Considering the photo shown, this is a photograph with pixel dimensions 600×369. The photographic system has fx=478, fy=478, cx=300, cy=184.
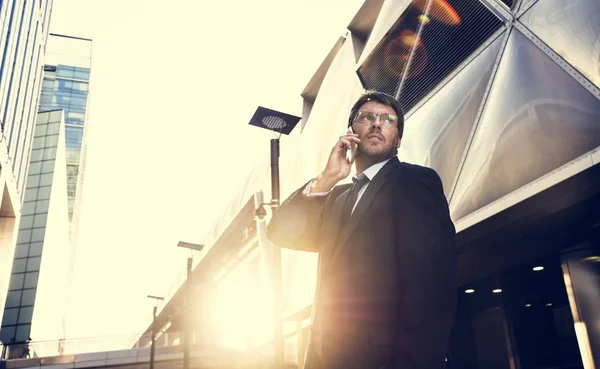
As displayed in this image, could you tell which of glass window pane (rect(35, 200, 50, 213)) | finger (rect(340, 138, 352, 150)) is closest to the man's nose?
finger (rect(340, 138, 352, 150))

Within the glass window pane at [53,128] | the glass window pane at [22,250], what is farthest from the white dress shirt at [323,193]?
the glass window pane at [53,128]

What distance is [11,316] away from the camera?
1623 inches

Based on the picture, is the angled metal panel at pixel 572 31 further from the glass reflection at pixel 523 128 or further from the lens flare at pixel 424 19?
the lens flare at pixel 424 19

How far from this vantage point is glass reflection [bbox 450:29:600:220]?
17.3 ft

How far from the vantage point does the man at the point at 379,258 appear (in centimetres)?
136

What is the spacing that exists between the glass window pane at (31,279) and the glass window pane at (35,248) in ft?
6.16

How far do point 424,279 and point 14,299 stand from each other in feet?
159

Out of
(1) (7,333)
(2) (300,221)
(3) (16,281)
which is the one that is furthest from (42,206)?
(2) (300,221)

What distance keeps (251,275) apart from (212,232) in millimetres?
3731

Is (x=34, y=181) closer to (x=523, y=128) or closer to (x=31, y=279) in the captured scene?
(x=31, y=279)

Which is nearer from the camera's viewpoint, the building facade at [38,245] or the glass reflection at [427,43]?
the glass reflection at [427,43]

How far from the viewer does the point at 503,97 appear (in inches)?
254

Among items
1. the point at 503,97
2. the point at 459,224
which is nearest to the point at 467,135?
the point at 503,97

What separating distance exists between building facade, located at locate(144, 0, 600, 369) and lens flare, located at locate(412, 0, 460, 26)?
0.9 inches
